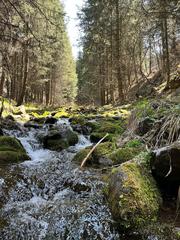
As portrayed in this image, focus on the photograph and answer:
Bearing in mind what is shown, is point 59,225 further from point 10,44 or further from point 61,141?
point 61,141

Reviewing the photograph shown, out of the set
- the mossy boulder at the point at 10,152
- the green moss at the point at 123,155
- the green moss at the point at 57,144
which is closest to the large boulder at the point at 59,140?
the green moss at the point at 57,144

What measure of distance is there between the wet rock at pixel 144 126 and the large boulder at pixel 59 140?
116 inches

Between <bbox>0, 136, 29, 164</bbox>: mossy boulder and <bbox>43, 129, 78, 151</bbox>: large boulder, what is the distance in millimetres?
1230

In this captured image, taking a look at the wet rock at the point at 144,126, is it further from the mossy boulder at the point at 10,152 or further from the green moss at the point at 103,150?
the mossy boulder at the point at 10,152

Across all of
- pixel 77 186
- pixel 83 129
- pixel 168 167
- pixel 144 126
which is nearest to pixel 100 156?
pixel 144 126

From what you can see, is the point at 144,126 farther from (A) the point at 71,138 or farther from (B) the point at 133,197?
(A) the point at 71,138

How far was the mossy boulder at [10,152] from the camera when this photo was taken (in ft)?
21.8

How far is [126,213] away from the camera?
3.50 m

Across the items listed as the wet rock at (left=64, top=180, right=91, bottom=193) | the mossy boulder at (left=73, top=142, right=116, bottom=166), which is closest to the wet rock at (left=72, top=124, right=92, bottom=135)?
the mossy boulder at (left=73, top=142, right=116, bottom=166)

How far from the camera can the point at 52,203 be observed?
14.7 feet

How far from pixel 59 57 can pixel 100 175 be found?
29384 millimetres

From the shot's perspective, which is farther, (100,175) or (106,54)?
(106,54)

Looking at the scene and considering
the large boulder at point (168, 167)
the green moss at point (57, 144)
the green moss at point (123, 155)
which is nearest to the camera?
the large boulder at point (168, 167)

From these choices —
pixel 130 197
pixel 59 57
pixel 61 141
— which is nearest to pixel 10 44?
pixel 130 197
